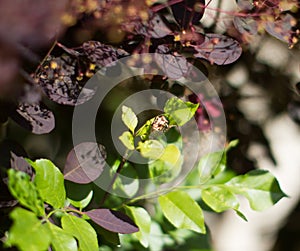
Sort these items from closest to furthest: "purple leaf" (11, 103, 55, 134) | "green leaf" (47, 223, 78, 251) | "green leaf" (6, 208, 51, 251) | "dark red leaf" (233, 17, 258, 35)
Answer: "green leaf" (6, 208, 51, 251) → "green leaf" (47, 223, 78, 251) → "purple leaf" (11, 103, 55, 134) → "dark red leaf" (233, 17, 258, 35)

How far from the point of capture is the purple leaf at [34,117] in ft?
2.40

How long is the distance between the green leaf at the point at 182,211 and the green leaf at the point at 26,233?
1.03ft

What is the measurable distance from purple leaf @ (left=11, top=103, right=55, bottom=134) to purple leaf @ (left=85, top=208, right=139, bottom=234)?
144 mm

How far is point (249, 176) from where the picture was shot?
0.93 metres

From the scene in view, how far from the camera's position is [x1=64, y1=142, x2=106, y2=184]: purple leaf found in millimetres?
777

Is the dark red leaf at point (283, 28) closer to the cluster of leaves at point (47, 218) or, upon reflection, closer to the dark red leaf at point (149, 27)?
the dark red leaf at point (149, 27)

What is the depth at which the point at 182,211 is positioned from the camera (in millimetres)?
833

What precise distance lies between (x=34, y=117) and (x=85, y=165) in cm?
11

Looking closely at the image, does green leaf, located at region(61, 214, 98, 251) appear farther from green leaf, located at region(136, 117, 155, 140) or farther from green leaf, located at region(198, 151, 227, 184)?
green leaf, located at region(198, 151, 227, 184)

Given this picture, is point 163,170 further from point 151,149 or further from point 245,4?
point 245,4

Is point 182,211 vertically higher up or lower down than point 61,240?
lower down

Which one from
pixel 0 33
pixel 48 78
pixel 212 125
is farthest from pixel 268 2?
pixel 0 33

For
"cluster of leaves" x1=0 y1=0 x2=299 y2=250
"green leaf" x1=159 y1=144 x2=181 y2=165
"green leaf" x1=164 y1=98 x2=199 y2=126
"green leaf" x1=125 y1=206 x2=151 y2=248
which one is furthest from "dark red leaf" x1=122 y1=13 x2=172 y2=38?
"green leaf" x1=125 y1=206 x2=151 y2=248

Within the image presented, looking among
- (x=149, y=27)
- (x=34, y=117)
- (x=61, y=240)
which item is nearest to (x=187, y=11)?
(x=149, y=27)
